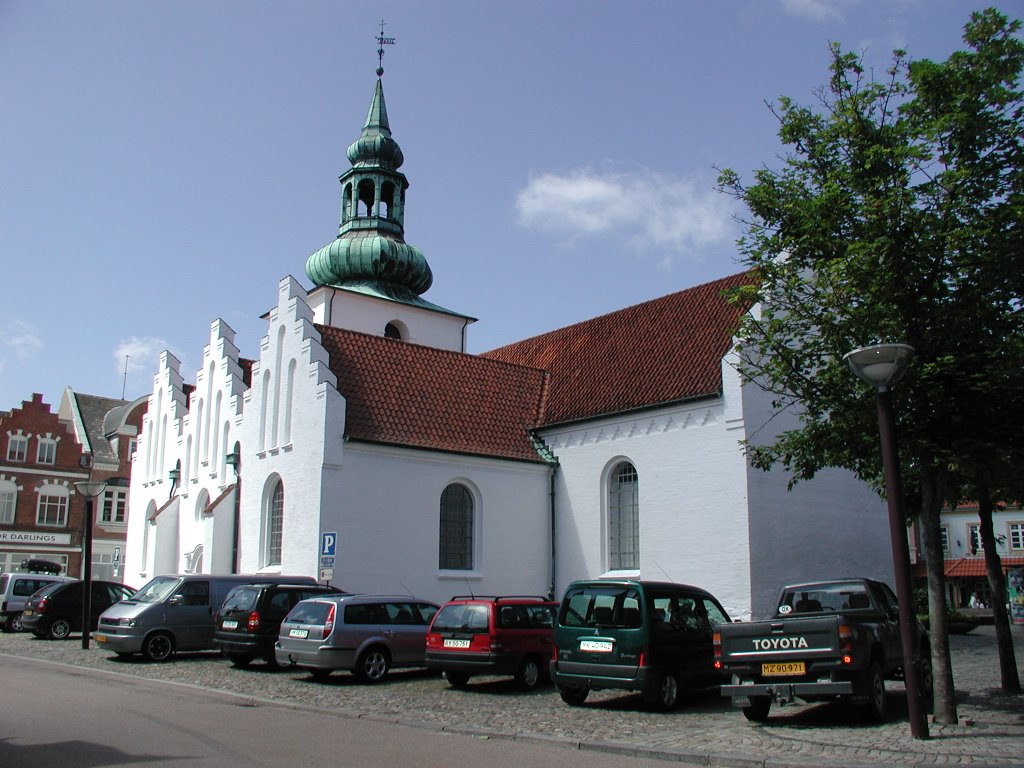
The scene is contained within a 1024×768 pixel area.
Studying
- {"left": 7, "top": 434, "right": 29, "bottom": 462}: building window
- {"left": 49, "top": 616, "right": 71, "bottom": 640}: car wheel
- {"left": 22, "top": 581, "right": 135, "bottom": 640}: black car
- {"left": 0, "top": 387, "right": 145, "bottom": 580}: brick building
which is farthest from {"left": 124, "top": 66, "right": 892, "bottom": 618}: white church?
{"left": 7, "top": 434, "right": 29, "bottom": 462}: building window

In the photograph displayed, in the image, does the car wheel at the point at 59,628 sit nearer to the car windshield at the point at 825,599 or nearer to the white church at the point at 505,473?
the white church at the point at 505,473

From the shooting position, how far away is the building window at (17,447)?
54.6 metres

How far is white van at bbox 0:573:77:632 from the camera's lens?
1185 inches

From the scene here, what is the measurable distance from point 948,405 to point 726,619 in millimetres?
4914

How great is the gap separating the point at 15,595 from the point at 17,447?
91.5 ft

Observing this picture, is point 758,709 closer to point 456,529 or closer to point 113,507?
point 456,529

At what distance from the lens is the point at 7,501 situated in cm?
5378

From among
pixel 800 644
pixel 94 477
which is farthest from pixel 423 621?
pixel 94 477

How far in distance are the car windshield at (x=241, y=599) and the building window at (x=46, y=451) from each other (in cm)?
4151

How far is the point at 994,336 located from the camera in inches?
494

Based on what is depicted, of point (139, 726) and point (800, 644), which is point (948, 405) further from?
point (139, 726)

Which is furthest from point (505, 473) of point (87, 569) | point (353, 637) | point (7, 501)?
point (7, 501)

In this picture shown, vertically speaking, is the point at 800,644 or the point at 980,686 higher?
the point at 800,644

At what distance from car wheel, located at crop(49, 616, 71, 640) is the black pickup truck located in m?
21.7
